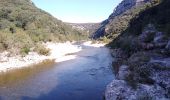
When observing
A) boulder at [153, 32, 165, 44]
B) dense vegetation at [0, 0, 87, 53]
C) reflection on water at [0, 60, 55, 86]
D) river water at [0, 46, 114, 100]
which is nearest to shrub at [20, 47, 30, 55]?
dense vegetation at [0, 0, 87, 53]

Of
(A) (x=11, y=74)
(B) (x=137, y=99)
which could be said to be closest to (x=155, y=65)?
(B) (x=137, y=99)

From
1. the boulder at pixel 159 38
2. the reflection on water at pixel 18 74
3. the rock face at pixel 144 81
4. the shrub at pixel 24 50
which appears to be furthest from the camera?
the shrub at pixel 24 50

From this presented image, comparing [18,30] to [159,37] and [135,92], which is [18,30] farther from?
[135,92]

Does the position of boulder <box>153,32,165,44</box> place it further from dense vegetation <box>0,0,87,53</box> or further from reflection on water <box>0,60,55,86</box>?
dense vegetation <box>0,0,87,53</box>

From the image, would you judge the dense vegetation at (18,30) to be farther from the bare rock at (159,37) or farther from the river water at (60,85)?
the bare rock at (159,37)

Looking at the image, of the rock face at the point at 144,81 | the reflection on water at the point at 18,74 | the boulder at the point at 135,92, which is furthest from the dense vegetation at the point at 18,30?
the boulder at the point at 135,92

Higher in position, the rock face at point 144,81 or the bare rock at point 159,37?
the bare rock at point 159,37

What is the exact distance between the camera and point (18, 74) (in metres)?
57.7

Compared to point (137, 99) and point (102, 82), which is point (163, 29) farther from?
point (137, 99)

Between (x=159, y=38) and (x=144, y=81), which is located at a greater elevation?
(x=159, y=38)

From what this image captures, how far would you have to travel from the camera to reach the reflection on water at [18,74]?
50684 mm

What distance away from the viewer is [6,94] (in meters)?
41.7

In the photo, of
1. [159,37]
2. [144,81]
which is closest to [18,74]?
[159,37]

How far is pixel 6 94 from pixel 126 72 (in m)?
17.6
